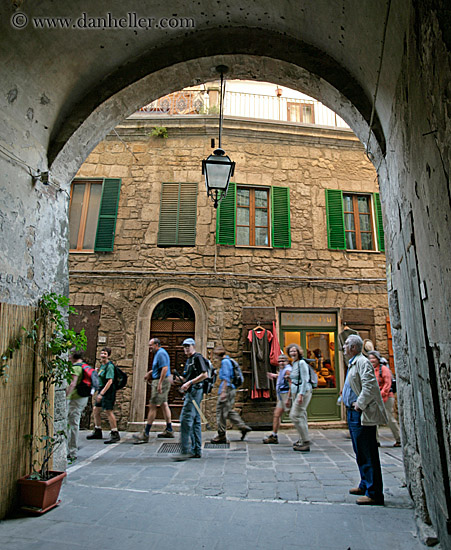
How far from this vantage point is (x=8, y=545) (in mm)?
2535

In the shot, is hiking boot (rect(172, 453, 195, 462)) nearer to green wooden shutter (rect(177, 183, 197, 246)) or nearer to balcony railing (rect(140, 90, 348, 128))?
green wooden shutter (rect(177, 183, 197, 246))

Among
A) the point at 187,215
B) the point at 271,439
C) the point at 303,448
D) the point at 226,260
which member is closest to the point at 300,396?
the point at 303,448

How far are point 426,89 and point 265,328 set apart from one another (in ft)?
21.6

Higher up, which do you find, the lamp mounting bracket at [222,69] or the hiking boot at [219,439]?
the lamp mounting bracket at [222,69]

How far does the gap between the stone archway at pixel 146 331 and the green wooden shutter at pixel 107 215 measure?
61.6 inches

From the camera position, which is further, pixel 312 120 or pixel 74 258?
pixel 312 120

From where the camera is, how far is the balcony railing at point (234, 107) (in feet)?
31.4

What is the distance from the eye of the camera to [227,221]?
8633mm

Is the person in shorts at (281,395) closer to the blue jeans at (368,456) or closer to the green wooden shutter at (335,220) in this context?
the blue jeans at (368,456)

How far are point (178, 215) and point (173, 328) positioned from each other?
2.59 m

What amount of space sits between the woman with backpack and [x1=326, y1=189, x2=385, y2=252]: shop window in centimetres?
377

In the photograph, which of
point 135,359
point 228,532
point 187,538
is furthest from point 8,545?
point 135,359

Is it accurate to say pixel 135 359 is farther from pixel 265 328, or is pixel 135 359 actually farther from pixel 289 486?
pixel 289 486

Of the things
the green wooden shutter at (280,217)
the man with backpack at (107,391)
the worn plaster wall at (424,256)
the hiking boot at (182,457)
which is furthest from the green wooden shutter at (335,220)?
the hiking boot at (182,457)
